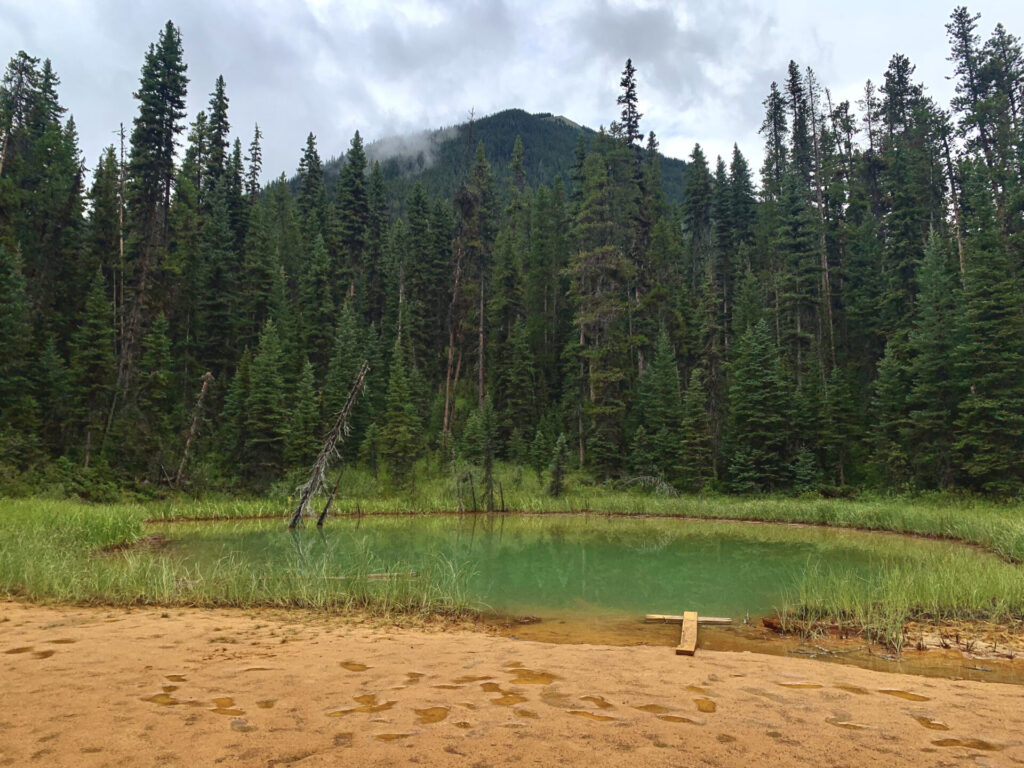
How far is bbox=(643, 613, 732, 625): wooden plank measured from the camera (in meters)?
8.91

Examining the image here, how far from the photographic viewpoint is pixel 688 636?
7480 millimetres

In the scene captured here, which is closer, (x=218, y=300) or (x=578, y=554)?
(x=578, y=554)

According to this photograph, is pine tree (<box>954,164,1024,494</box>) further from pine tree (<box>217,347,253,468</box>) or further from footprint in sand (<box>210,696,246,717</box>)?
pine tree (<box>217,347,253,468</box>)

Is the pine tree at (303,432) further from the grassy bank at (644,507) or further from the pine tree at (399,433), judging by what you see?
the pine tree at (399,433)

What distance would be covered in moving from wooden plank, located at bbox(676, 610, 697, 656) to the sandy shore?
21 centimetres

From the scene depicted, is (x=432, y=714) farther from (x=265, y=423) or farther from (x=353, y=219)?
(x=353, y=219)

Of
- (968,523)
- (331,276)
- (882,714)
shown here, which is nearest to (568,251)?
(331,276)

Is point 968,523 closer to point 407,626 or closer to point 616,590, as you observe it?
point 616,590

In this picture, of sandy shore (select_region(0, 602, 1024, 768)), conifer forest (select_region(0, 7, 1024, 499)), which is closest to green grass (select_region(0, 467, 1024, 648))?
sandy shore (select_region(0, 602, 1024, 768))

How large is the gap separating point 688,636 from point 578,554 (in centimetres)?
894

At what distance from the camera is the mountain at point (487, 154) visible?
327ft

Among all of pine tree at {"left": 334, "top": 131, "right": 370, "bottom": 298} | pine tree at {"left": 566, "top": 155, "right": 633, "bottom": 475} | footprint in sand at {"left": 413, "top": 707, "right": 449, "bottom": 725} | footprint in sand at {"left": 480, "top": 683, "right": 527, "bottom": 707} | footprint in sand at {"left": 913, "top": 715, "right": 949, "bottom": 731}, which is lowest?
footprint in sand at {"left": 480, "top": 683, "right": 527, "bottom": 707}

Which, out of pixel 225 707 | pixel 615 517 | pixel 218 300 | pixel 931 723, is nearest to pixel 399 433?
pixel 615 517

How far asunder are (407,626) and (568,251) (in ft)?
151
